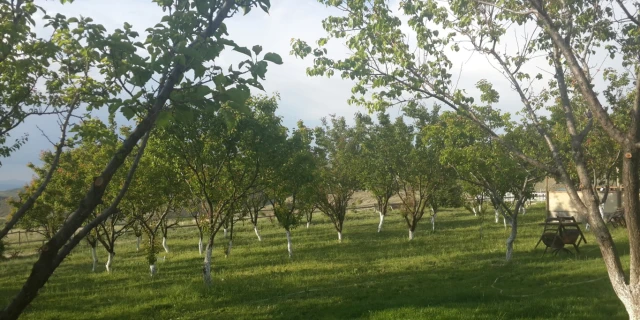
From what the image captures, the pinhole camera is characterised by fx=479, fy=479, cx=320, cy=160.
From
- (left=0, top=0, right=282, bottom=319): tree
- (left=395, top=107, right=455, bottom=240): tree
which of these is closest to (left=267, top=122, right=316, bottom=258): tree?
(left=395, top=107, right=455, bottom=240): tree

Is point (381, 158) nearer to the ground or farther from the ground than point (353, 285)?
farther from the ground

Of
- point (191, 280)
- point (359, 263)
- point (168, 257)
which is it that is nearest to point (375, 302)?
point (359, 263)

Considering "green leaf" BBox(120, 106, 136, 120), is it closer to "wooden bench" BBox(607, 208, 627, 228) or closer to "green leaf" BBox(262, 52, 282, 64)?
"green leaf" BBox(262, 52, 282, 64)

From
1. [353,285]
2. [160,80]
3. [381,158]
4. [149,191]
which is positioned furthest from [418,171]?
[160,80]

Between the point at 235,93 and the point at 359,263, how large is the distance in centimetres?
1943

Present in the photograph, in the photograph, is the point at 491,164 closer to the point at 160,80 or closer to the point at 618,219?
the point at 618,219

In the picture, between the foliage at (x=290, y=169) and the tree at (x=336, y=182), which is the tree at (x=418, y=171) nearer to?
the tree at (x=336, y=182)

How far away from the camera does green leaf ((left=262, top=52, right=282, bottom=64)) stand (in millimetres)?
3203

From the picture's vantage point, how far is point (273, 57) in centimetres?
322

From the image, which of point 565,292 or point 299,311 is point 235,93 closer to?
point 299,311

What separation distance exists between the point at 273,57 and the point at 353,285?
14.8 metres

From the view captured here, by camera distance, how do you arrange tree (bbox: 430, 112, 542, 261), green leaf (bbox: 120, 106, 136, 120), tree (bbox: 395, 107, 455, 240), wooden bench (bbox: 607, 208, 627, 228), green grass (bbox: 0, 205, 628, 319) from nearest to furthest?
green leaf (bbox: 120, 106, 136, 120) → green grass (bbox: 0, 205, 628, 319) → tree (bbox: 430, 112, 542, 261) → wooden bench (bbox: 607, 208, 627, 228) → tree (bbox: 395, 107, 455, 240)

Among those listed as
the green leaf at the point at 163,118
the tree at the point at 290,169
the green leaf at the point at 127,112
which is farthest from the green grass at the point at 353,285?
the green leaf at the point at 127,112

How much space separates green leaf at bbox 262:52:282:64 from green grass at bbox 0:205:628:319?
373 inches
